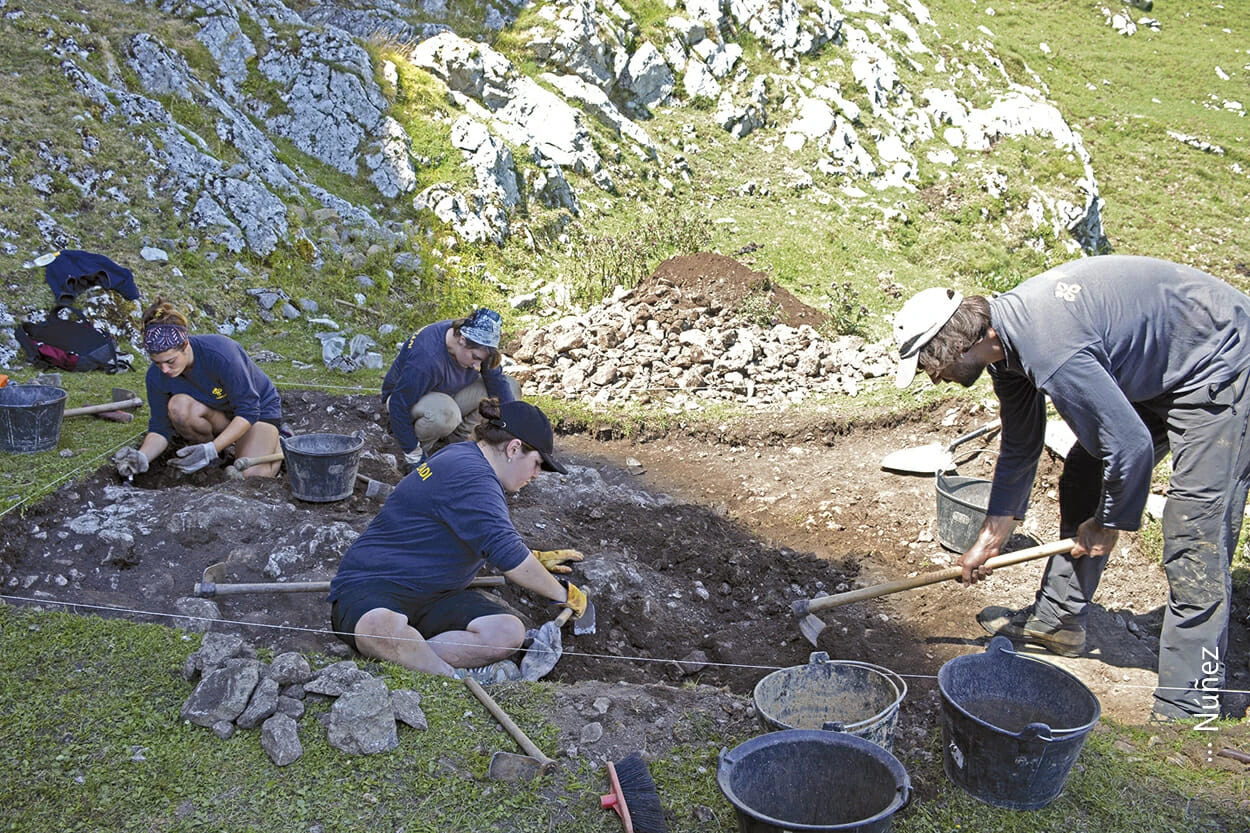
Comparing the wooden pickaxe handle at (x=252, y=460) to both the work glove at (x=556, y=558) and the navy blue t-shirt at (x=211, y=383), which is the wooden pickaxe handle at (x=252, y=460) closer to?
the navy blue t-shirt at (x=211, y=383)

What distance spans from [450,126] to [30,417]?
8693 millimetres

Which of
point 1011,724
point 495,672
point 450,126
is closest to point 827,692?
point 1011,724

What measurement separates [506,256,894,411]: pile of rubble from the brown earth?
1104 mm

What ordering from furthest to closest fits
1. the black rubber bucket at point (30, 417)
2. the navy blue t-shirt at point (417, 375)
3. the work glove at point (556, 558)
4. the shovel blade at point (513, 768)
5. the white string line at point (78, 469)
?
the navy blue t-shirt at point (417, 375)
the black rubber bucket at point (30, 417)
the white string line at point (78, 469)
the work glove at point (556, 558)
the shovel blade at point (513, 768)

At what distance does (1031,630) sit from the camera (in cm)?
414

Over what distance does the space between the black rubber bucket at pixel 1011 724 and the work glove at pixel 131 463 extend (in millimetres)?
4440

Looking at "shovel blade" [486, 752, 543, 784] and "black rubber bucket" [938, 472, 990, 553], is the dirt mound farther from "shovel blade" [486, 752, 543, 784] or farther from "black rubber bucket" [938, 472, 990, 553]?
"shovel blade" [486, 752, 543, 784]

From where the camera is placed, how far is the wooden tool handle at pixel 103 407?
223 inches

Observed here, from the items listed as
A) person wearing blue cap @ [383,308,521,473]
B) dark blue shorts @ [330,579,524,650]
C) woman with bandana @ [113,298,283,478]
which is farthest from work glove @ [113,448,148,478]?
dark blue shorts @ [330,579,524,650]

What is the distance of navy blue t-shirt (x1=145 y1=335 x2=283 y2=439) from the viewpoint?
504 centimetres

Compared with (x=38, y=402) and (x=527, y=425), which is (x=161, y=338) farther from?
(x=527, y=425)

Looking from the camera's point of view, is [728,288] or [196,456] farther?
[728,288]

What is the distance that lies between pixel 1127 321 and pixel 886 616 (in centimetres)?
204

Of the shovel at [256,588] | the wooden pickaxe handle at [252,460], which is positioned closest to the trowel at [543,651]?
the shovel at [256,588]
